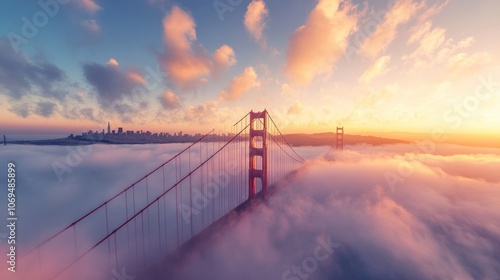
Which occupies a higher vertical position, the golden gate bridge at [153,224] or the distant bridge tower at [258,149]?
the distant bridge tower at [258,149]

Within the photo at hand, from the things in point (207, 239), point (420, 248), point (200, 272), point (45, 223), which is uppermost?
point (207, 239)

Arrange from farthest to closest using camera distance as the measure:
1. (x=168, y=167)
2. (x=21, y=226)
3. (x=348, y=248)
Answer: (x=168, y=167) < (x=21, y=226) < (x=348, y=248)

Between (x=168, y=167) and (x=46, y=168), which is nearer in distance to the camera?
(x=46, y=168)

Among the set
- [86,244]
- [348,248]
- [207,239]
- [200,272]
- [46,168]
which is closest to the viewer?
[207,239]

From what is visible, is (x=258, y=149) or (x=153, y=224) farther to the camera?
(x=153, y=224)

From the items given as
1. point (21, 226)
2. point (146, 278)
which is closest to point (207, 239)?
point (146, 278)

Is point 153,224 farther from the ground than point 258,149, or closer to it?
closer to it

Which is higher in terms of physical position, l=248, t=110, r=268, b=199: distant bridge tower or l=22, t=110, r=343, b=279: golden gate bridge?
l=248, t=110, r=268, b=199: distant bridge tower

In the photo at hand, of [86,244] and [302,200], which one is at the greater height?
[302,200]

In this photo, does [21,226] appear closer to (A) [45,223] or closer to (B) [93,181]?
(A) [45,223]

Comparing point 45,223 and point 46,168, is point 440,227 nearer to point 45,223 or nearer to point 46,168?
point 45,223
